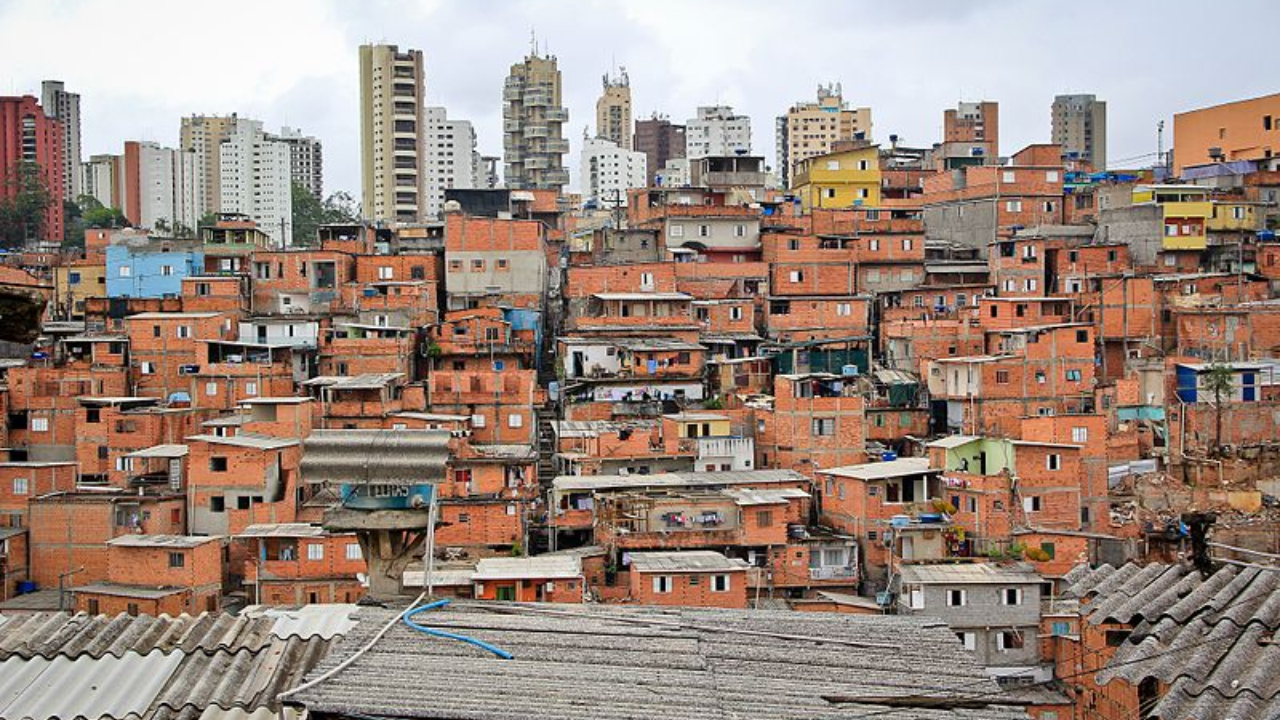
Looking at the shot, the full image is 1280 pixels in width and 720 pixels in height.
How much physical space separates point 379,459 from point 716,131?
82280 millimetres

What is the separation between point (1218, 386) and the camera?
3088cm

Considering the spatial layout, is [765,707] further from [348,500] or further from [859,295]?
[859,295]

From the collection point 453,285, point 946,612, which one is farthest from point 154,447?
point 946,612

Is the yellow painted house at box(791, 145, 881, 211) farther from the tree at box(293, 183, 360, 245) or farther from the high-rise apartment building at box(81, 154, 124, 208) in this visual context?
the high-rise apartment building at box(81, 154, 124, 208)

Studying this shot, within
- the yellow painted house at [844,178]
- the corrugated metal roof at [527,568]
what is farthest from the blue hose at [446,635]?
the yellow painted house at [844,178]

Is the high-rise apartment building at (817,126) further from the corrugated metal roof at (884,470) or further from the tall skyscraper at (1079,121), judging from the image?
the corrugated metal roof at (884,470)

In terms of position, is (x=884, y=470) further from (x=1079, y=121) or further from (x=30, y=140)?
(x=1079, y=121)

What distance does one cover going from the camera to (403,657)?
19.8ft

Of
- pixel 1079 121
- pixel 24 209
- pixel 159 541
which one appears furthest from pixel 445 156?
pixel 159 541

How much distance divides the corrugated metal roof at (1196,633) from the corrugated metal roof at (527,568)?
15.2 metres

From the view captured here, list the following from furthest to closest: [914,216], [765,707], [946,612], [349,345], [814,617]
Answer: [914,216] < [349,345] < [946,612] < [814,617] < [765,707]

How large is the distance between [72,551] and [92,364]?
7288 millimetres

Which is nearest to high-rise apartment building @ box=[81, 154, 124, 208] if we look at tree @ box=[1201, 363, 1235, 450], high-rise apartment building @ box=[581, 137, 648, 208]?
high-rise apartment building @ box=[581, 137, 648, 208]

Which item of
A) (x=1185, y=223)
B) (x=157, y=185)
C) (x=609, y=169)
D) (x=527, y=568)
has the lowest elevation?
(x=527, y=568)
